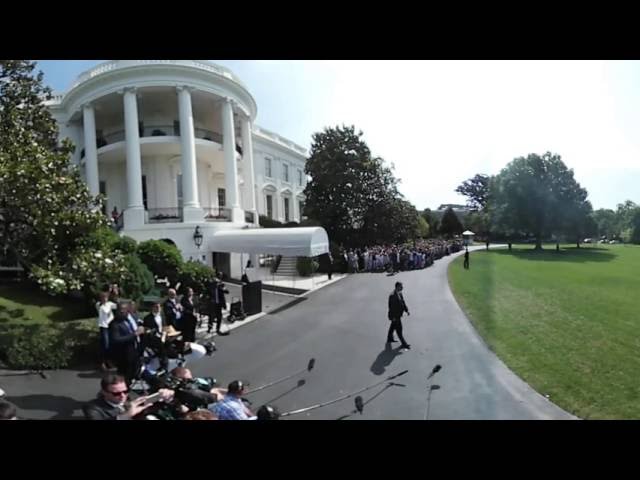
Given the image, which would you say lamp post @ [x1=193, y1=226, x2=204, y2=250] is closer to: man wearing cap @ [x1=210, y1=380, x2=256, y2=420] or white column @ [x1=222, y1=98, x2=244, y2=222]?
white column @ [x1=222, y1=98, x2=244, y2=222]

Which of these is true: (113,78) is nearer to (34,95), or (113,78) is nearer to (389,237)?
(34,95)

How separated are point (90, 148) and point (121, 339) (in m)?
15.7

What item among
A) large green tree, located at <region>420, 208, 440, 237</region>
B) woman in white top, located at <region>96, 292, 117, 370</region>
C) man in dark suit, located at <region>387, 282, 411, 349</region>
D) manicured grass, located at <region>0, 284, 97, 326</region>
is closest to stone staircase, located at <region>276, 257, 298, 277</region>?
manicured grass, located at <region>0, 284, 97, 326</region>

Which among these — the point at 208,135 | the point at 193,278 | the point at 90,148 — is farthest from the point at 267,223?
the point at 193,278

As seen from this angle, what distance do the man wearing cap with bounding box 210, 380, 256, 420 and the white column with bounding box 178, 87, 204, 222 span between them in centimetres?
1507

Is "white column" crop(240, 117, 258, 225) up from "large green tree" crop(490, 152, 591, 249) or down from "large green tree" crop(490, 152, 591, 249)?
up

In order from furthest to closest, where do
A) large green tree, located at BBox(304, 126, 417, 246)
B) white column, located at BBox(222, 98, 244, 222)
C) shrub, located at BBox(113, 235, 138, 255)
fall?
large green tree, located at BBox(304, 126, 417, 246) < white column, located at BBox(222, 98, 244, 222) < shrub, located at BBox(113, 235, 138, 255)

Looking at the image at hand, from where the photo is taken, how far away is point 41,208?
24.0 feet

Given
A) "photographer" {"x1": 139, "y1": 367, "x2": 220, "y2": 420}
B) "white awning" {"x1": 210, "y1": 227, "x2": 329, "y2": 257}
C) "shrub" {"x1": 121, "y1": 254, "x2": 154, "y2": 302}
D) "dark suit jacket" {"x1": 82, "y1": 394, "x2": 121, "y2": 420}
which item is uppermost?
"white awning" {"x1": 210, "y1": 227, "x2": 329, "y2": 257}

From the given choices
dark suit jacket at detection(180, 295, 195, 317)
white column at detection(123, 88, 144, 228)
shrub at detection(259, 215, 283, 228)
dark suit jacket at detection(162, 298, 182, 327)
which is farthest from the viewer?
shrub at detection(259, 215, 283, 228)

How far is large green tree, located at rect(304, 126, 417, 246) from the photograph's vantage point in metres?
25.9

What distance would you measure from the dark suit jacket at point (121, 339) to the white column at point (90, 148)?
14346mm
